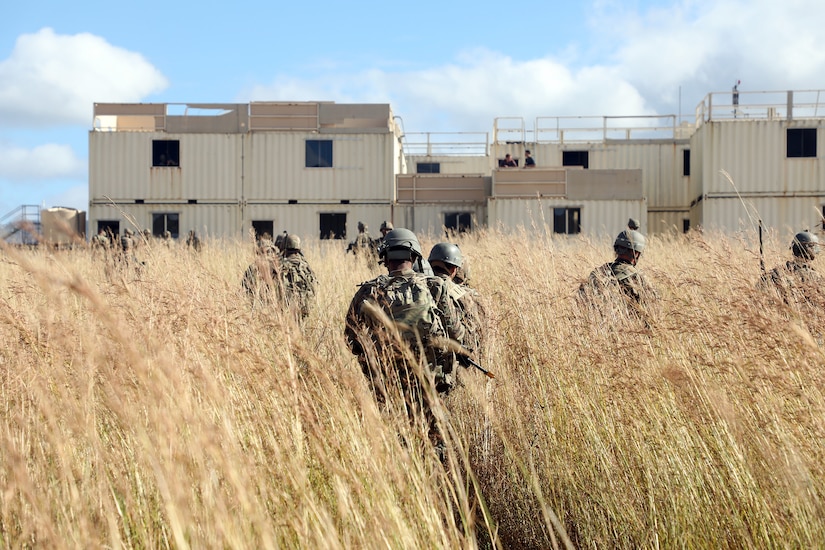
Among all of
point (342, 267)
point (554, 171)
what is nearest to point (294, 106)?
point (554, 171)

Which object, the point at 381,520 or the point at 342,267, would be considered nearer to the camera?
the point at 381,520

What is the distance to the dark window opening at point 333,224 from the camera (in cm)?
2934

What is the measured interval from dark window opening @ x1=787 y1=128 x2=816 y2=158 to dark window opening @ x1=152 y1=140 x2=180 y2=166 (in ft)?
71.7

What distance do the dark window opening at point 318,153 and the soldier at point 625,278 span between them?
22.5 m

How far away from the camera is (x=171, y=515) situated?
7.39 ft

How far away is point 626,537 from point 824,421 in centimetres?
104

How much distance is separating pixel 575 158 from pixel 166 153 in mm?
15793

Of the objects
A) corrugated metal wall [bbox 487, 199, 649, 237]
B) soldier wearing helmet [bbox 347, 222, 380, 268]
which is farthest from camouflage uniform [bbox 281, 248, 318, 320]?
corrugated metal wall [bbox 487, 199, 649, 237]

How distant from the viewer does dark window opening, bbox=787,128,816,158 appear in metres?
28.6

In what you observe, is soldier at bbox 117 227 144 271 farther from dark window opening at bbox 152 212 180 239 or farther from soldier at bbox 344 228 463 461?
dark window opening at bbox 152 212 180 239

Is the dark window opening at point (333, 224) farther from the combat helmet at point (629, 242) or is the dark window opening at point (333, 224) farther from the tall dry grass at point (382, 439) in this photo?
the tall dry grass at point (382, 439)

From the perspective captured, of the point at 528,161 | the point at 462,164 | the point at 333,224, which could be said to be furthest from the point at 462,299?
the point at 462,164

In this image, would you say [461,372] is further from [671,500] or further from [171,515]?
[171,515]

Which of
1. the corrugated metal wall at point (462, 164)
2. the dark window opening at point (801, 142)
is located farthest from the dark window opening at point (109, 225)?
the dark window opening at point (801, 142)
